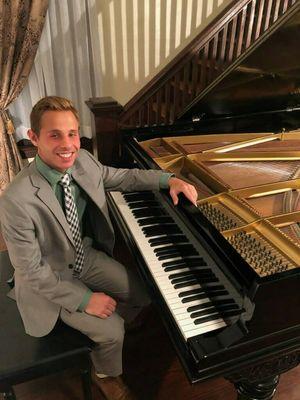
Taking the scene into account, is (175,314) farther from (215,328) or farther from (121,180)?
(121,180)

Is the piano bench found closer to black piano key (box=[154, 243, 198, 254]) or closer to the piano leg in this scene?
black piano key (box=[154, 243, 198, 254])

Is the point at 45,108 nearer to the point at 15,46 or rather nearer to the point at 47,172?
the point at 47,172

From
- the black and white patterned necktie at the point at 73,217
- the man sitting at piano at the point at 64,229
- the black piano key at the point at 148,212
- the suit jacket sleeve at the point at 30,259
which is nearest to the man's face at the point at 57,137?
the man sitting at piano at the point at 64,229

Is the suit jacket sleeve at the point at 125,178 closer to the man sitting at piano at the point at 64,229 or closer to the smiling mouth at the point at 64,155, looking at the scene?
the man sitting at piano at the point at 64,229

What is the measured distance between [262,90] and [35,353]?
2229 millimetres

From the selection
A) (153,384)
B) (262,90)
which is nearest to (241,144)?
(262,90)

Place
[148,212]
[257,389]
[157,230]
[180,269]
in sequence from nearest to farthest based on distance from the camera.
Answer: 1. [257,389]
2. [180,269]
3. [157,230]
4. [148,212]

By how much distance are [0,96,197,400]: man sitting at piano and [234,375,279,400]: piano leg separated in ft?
1.99

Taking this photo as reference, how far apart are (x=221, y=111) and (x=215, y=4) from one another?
1454 millimetres

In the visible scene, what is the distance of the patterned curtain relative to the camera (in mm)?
2484

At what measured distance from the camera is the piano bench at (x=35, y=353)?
4.54ft

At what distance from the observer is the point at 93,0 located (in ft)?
9.05

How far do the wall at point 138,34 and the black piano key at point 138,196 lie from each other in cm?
151

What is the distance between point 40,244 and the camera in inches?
61.7
